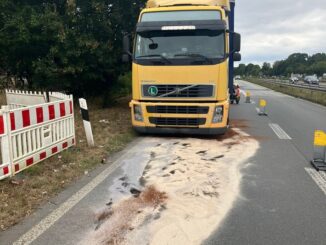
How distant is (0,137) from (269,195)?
13.2 feet

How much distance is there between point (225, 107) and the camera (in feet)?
30.3

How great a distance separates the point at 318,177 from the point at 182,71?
13.9 feet

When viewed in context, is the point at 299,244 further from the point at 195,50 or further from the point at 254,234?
the point at 195,50

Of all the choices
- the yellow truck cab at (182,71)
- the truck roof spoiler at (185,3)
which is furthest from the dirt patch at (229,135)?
the truck roof spoiler at (185,3)

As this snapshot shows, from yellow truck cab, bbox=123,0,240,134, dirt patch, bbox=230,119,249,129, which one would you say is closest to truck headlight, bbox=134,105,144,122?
yellow truck cab, bbox=123,0,240,134

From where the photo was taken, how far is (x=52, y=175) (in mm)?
5996

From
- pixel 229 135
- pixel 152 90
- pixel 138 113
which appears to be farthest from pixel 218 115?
pixel 138 113

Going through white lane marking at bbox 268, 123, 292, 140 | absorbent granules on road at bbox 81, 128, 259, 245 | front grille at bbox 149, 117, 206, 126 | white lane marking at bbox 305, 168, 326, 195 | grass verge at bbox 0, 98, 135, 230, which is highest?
front grille at bbox 149, 117, 206, 126

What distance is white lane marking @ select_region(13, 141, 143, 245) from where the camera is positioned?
12.6ft

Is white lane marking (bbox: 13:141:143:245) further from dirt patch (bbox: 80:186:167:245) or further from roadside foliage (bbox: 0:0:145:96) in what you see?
roadside foliage (bbox: 0:0:145:96)

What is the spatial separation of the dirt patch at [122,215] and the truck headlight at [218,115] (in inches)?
164

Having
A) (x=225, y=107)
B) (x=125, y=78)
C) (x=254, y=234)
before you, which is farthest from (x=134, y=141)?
(x=125, y=78)

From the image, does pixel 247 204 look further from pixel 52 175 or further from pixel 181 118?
pixel 181 118

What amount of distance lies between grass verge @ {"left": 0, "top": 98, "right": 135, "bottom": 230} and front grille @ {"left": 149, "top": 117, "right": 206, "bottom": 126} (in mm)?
825
